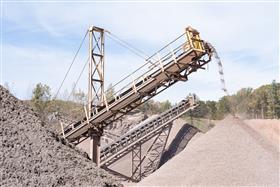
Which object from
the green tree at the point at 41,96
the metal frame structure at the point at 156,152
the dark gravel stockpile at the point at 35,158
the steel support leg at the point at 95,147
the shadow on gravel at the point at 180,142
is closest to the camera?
the dark gravel stockpile at the point at 35,158

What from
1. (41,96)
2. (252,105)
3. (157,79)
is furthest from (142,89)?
(252,105)

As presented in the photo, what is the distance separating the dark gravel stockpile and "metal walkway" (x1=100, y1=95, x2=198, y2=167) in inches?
467

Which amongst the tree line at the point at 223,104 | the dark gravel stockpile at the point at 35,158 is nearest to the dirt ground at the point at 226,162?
the dark gravel stockpile at the point at 35,158

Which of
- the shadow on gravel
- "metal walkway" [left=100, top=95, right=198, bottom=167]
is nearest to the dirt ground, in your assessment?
"metal walkway" [left=100, top=95, right=198, bottom=167]

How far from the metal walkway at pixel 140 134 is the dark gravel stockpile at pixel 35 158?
1186cm

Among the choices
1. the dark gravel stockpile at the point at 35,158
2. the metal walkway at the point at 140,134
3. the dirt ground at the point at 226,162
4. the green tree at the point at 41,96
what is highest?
the green tree at the point at 41,96

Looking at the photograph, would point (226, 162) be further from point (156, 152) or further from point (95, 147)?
point (156, 152)

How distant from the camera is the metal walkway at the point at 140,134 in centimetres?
1825

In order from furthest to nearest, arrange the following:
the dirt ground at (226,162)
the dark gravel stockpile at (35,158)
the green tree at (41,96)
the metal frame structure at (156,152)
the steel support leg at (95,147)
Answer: the green tree at (41,96)
the metal frame structure at (156,152)
the steel support leg at (95,147)
the dirt ground at (226,162)
the dark gravel stockpile at (35,158)

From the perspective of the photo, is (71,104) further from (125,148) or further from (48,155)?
(48,155)

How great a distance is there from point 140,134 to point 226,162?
4901 mm

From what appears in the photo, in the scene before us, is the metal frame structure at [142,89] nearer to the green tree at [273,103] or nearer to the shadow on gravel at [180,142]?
the shadow on gravel at [180,142]

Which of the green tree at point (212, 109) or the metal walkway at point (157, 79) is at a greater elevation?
the green tree at point (212, 109)

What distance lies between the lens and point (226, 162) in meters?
15.3
